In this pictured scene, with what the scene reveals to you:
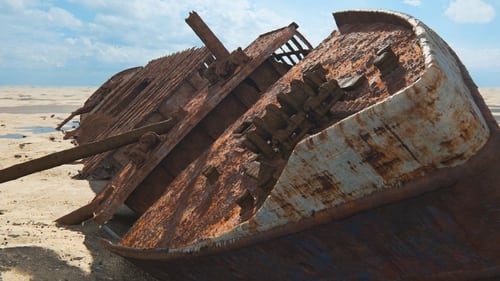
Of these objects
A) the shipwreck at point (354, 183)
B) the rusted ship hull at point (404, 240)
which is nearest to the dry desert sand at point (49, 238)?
the shipwreck at point (354, 183)

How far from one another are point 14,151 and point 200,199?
509 inches

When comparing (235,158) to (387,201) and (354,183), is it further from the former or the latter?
(387,201)

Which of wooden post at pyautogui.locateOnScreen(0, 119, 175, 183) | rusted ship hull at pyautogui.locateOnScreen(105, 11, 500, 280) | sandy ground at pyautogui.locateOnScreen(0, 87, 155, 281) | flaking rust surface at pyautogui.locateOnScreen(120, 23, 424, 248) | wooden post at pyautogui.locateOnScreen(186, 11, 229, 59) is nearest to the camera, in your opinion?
rusted ship hull at pyautogui.locateOnScreen(105, 11, 500, 280)

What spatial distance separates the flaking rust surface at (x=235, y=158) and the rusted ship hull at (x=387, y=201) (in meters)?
0.10

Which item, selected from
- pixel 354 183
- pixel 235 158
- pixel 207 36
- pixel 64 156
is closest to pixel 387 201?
pixel 354 183

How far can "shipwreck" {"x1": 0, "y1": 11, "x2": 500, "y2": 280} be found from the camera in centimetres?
211

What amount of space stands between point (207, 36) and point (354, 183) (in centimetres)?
561

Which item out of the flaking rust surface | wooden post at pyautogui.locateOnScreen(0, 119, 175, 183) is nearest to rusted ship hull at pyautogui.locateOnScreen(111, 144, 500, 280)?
the flaking rust surface

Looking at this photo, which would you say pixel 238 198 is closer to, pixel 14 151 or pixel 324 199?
pixel 324 199

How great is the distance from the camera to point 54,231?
20.9 ft

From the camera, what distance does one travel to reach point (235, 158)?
4148 mm

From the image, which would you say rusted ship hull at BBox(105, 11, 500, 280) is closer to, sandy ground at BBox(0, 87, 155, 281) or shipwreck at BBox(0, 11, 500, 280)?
shipwreck at BBox(0, 11, 500, 280)

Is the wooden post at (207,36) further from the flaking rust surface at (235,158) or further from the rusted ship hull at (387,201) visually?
the rusted ship hull at (387,201)

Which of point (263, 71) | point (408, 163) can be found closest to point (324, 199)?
point (408, 163)
